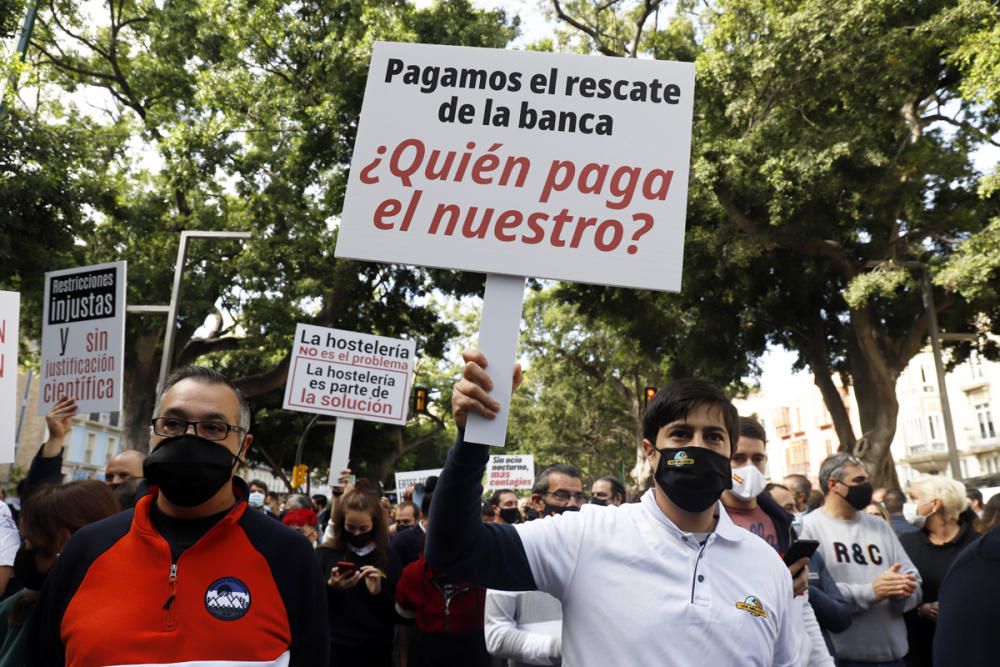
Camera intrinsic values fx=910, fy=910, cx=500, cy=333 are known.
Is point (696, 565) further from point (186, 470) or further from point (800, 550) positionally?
point (186, 470)

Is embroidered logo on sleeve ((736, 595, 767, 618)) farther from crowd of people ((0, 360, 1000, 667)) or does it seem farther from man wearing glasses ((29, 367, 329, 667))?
man wearing glasses ((29, 367, 329, 667))

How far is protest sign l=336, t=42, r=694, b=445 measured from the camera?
2.80 meters

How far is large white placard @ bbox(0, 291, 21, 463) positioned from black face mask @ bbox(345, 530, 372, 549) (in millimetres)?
2125

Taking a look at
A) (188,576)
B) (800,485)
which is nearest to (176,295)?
(800,485)

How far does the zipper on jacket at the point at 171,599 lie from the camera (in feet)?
7.64

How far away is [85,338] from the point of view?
7.40m

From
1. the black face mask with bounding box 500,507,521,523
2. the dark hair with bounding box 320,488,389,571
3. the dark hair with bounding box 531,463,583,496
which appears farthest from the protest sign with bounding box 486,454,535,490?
the dark hair with bounding box 320,488,389,571

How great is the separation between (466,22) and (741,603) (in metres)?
19.0

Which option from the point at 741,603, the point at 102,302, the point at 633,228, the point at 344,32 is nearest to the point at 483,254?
the point at 633,228

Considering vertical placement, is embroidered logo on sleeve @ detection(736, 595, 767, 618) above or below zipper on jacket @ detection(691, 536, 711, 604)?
below

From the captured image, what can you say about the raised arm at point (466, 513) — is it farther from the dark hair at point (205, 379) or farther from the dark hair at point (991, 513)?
the dark hair at point (991, 513)

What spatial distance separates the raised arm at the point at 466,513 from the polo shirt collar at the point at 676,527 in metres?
0.48

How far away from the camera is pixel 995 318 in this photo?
59.9 ft

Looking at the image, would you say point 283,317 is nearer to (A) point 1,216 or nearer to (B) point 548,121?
(A) point 1,216
